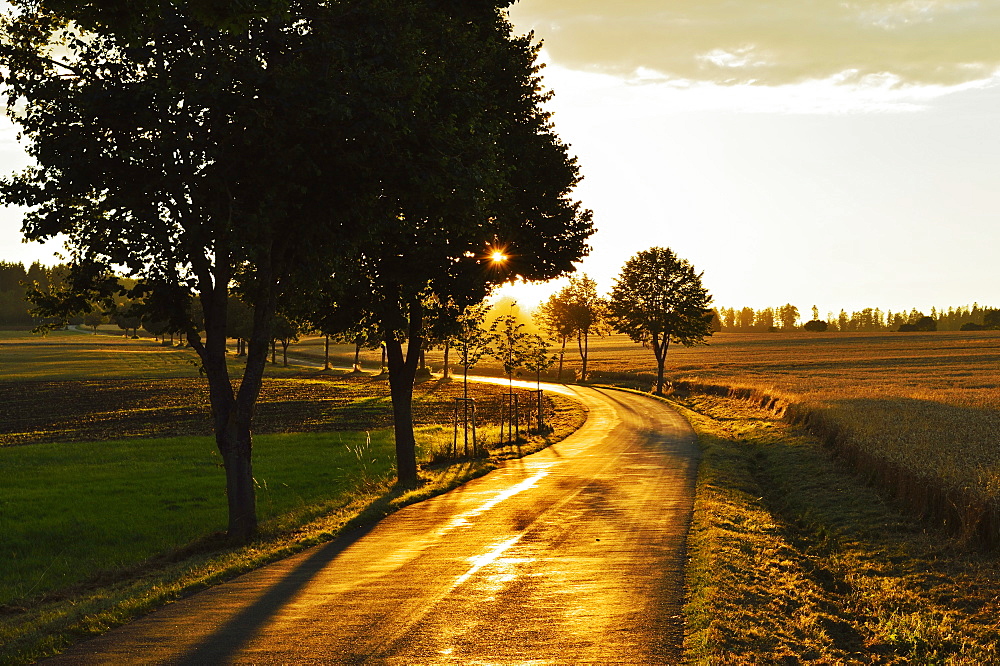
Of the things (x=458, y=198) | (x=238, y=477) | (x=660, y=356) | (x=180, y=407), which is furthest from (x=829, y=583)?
(x=660, y=356)

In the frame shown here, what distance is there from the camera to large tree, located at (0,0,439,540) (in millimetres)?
13641

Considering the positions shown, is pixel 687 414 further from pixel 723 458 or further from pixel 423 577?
pixel 423 577

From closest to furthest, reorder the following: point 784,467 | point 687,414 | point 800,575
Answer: point 800,575
point 784,467
point 687,414

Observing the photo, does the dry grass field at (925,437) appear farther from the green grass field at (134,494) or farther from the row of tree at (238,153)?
the green grass field at (134,494)

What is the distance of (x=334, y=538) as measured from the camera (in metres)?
15.4

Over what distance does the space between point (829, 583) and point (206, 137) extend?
12577mm

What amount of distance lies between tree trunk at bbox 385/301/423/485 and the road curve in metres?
4.39

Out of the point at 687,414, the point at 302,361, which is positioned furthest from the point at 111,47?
the point at 302,361

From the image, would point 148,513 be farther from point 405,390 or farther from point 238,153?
point 238,153

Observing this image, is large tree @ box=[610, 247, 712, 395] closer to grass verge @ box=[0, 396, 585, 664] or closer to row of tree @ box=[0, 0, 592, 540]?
grass verge @ box=[0, 396, 585, 664]

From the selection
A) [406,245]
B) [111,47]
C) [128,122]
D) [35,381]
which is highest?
[111,47]

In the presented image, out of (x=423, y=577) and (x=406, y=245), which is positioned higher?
(x=406, y=245)

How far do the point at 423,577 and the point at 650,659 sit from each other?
14.6ft

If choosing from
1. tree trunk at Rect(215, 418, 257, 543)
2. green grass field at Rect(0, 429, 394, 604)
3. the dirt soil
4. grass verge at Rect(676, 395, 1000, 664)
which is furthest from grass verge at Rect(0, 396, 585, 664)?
grass verge at Rect(676, 395, 1000, 664)
